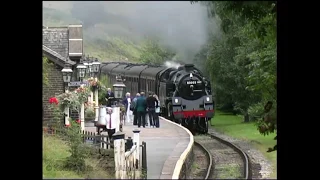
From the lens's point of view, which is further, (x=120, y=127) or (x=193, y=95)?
(x=193, y=95)

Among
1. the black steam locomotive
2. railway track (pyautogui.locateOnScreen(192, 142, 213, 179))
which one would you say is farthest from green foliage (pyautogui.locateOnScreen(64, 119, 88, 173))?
the black steam locomotive

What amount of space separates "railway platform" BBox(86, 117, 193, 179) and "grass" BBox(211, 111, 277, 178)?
5.40 feet

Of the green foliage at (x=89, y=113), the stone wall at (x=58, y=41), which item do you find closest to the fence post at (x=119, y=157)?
the green foliage at (x=89, y=113)

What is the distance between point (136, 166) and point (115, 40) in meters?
2.23

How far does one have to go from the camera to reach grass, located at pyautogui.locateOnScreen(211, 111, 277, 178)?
10.6m

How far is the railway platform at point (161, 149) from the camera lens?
6461 millimetres

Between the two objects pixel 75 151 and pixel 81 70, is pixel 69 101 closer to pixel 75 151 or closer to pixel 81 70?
pixel 81 70

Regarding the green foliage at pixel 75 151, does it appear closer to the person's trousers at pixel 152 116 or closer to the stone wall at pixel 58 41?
the person's trousers at pixel 152 116

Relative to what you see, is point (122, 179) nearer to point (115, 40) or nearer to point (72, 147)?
point (72, 147)

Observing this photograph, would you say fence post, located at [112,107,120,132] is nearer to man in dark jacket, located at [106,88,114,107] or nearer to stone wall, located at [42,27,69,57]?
man in dark jacket, located at [106,88,114,107]

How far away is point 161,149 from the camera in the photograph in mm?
7535

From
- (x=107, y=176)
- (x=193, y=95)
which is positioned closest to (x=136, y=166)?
(x=107, y=176)

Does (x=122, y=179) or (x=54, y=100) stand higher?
(x=54, y=100)
